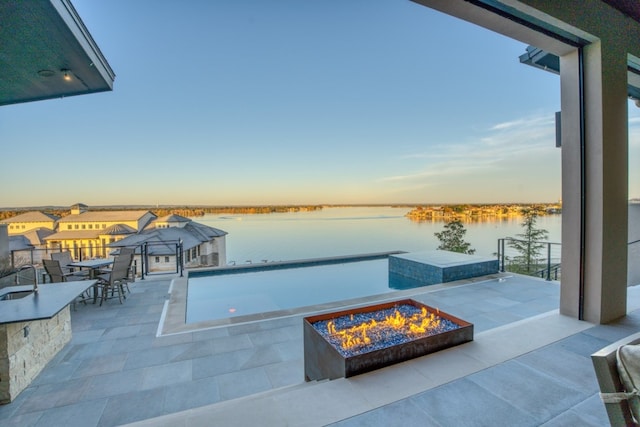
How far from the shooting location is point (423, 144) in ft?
50.8

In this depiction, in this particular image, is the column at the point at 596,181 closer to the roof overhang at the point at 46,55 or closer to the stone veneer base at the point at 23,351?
the roof overhang at the point at 46,55

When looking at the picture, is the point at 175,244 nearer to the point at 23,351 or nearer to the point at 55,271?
the point at 55,271

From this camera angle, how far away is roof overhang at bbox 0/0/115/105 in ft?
8.05

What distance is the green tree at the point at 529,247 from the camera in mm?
18344

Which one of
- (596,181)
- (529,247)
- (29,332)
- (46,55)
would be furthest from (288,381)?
(529,247)

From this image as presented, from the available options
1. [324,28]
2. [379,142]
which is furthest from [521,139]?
[324,28]

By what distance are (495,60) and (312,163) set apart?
35.5ft

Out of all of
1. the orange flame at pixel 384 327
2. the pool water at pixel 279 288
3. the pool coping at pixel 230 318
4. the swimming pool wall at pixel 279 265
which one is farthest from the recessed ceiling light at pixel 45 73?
the swimming pool wall at pixel 279 265

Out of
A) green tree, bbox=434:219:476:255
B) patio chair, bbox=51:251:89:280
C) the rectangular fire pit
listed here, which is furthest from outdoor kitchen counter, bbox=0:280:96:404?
green tree, bbox=434:219:476:255

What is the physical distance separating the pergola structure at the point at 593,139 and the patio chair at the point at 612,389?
261cm

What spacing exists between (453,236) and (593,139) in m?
18.9

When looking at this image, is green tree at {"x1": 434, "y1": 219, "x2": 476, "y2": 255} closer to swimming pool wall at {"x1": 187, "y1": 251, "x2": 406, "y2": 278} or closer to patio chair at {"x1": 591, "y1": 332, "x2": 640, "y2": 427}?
swimming pool wall at {"x1": 187, "y1": 251, "x2": 406, "y2": 278}

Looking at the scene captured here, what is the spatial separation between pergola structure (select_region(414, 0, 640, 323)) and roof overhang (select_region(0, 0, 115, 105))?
3.82 m

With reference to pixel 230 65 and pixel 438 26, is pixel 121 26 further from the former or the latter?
pixel 438 26
